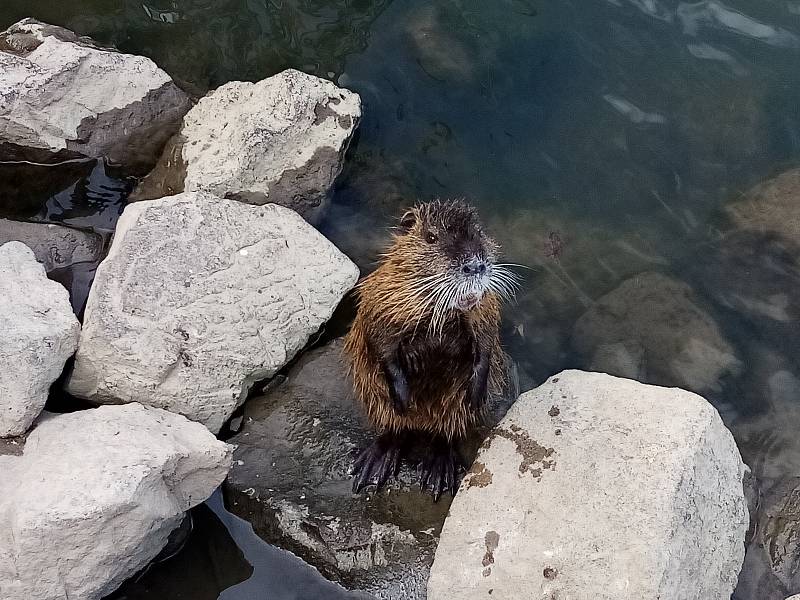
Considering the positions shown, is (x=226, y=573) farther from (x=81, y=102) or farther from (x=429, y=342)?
(x=81, y=102)

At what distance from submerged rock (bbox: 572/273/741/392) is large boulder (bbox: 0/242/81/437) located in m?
2.41

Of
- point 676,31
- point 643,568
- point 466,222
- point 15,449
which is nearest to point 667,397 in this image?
point 643,568

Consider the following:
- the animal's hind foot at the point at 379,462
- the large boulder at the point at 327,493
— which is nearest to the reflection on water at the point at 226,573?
the large boulder at the point at 327,493

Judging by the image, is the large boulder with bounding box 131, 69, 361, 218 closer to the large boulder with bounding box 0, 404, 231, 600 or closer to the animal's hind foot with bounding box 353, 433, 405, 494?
the animal's hind foot with bounding box 353, 433, 405, 494

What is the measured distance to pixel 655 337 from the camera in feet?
15.3

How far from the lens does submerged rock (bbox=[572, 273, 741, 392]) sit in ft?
14.9

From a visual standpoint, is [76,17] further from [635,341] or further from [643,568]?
[643,568]

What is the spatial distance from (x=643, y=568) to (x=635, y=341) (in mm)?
1850

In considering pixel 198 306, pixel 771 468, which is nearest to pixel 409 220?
pixel 198 306

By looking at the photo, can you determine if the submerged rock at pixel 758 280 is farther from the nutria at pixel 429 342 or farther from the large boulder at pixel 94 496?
the large boulder at pixel 94 496

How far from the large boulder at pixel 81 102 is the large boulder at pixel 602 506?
2691 mm

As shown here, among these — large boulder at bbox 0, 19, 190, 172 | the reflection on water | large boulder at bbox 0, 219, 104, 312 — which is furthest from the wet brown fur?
large boulder at bbox 0, 19, 190, 172

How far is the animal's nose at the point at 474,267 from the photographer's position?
312 cm

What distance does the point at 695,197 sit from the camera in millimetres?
5074
